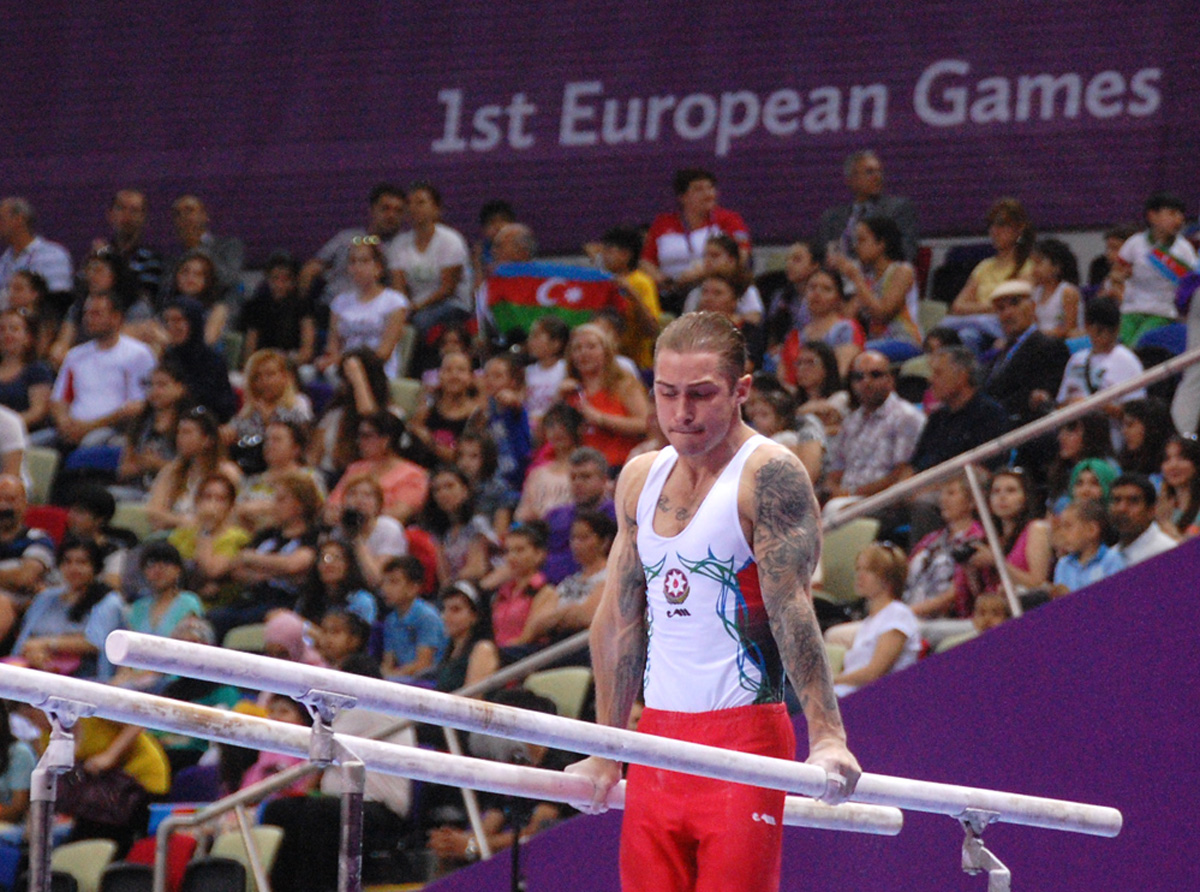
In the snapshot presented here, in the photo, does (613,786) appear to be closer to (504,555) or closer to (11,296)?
(504,555)

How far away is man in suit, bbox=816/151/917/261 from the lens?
976cm

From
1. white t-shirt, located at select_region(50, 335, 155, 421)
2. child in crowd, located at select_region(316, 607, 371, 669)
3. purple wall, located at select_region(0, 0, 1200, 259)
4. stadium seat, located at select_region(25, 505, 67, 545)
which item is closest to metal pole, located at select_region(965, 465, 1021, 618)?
child in crowd, located at select_region(316, 607, 371, 669)

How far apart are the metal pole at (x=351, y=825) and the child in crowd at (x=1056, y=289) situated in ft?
19.6

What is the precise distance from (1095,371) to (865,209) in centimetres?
262

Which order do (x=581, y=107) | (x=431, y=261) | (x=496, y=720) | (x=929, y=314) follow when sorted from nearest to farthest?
(x=496, y=720)
(x=929, y=314)
(x=431, y=261)
(x=581, y=107)

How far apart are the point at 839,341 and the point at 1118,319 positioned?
1.52 metres

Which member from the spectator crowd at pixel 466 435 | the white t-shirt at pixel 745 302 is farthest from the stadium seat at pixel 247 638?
the white t-shirt at pixel 745 302

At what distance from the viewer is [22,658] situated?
25.2 ft

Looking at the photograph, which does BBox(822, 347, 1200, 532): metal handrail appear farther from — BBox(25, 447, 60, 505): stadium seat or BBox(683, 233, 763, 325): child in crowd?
BBox(25, 447, 60, 505): stadium seat

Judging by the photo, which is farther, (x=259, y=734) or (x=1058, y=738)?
(x=1058, y=738)

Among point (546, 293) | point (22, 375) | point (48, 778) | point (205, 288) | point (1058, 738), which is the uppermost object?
point (205, 288)

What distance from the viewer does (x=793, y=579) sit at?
11.3ft

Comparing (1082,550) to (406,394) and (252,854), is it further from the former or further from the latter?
(406,394)

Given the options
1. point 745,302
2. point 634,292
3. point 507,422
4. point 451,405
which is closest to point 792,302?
point 745,302
